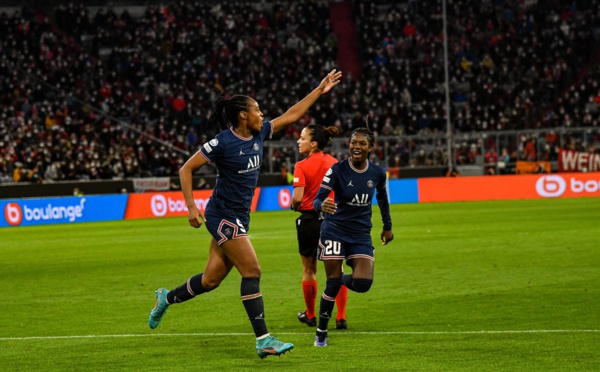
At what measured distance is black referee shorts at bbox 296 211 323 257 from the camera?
10.8 meters

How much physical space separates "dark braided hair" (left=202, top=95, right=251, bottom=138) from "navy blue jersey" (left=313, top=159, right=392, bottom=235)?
3.92ft

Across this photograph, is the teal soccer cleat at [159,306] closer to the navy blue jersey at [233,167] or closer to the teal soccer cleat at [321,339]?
the navy blue jersey at [233,167]

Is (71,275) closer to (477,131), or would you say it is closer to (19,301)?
(19,301)

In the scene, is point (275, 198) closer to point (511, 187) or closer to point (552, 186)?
point (511, 187)

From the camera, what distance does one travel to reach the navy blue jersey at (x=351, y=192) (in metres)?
9.59

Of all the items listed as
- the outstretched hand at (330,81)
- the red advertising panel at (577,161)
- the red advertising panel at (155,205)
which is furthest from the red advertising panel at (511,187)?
the outstretched hand at (330,81)

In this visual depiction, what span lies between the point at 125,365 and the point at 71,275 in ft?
30.1

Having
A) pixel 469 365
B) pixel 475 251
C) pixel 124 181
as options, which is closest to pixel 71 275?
pixel 475 251

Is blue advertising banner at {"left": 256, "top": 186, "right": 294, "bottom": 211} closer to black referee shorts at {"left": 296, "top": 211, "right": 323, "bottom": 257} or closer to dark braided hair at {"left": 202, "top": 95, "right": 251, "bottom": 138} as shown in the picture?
black referee shorts at {"left": 296, "top": 211, "right": 323, "bottom": 257}

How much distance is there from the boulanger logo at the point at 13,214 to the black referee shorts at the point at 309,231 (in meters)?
23.0

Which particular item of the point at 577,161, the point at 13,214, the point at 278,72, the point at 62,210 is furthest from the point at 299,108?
the point at 278,72

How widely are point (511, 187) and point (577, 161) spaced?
512 cm

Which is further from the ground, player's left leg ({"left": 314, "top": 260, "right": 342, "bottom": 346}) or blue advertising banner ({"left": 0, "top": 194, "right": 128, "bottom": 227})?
player's left leg ({"left": 314, "top": 260, "right": 342, "bottom": 346})

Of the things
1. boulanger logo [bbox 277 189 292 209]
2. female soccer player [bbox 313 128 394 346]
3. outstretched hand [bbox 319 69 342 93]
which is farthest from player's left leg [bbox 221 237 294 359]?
boulanger logo [bbox 277 189 292 209]
